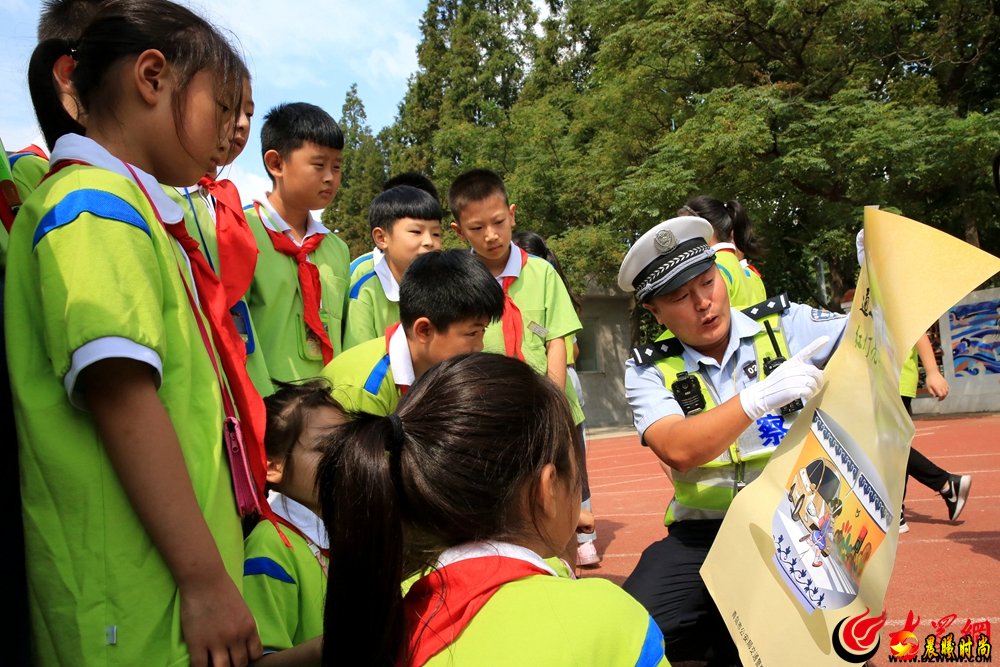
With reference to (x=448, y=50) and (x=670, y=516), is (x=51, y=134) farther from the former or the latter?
(x=448, y=50)

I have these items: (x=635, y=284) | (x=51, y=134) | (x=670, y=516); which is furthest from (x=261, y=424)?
(x=670, y=516)

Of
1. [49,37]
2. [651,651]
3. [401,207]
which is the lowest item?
[651,651]

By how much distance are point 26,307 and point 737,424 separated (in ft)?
6.04

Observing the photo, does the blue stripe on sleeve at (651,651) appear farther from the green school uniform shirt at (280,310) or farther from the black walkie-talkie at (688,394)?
the green school uniform shirt at (280,310)

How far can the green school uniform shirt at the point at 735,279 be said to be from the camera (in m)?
4.39

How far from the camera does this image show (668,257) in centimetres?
286

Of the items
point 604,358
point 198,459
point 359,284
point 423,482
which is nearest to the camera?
point 423,482

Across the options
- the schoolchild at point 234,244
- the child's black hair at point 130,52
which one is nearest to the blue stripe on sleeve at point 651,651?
the child's black hair at point 130,52

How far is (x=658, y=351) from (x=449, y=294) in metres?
0.79

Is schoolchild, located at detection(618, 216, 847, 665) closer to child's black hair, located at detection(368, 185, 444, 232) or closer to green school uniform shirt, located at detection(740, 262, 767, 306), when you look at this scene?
child's black hair, located at detection(368, 185, 444, 232)

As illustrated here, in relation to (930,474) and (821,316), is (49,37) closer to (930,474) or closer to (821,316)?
(821,316)

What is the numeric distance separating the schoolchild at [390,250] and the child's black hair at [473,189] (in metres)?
0.15

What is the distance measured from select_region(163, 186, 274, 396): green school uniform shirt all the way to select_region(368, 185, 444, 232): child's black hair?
4.05 ft

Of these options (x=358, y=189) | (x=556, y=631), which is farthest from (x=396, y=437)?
(x=358, y=189)
